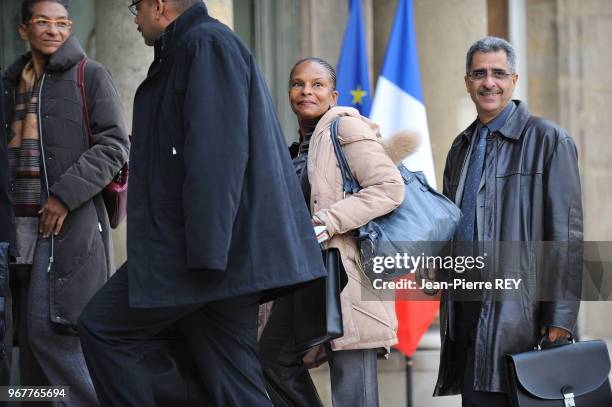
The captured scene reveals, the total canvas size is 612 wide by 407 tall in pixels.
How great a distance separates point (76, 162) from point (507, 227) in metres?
2.14

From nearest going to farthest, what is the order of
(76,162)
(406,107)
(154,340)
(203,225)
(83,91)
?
(203,225), (154,340), (76,162), (83,91), (406,107)

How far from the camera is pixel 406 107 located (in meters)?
9.16

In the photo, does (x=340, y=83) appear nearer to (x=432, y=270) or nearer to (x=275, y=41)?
(x=275, y=41)

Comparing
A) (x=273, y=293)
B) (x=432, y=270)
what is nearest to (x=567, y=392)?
(x=432, y=270)

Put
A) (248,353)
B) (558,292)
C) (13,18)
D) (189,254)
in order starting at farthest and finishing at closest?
(13,18), (558,292), (248,353), (189,254)

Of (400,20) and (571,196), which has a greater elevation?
(400,20)

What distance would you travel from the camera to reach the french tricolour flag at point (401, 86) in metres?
9.14

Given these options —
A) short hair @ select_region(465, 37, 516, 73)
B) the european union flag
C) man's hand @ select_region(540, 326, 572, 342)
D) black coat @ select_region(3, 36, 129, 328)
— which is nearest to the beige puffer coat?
A: short hair @ select_region(465, 37, 516, 73)

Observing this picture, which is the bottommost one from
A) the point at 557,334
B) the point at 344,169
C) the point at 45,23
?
the point at 557,334

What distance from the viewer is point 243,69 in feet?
15.6

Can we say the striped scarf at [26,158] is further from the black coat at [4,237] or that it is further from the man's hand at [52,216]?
the black coat at [4,237]

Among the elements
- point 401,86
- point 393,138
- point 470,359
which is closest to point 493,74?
point 393,138

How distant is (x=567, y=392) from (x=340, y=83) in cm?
412

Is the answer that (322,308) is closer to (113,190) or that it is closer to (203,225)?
(203,225)
